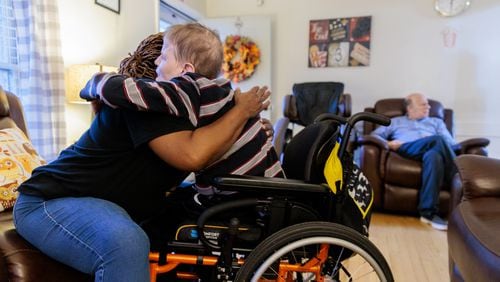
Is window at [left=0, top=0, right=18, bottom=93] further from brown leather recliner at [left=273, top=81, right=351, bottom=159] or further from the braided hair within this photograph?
brown leather recliner at [left=273, top=81, right=351, bottom=159]

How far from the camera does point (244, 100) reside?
3.01 feet

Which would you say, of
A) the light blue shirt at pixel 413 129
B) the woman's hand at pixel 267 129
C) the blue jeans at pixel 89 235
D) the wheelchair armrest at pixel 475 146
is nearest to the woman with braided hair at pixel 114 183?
the blue jeans at pixel 89 235

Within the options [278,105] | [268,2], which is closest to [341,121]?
[278,105]

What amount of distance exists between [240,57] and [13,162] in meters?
2.92

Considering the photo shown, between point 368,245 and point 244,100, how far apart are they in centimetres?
49

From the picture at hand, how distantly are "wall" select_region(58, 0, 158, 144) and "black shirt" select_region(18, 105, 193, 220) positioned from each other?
1.68 metres

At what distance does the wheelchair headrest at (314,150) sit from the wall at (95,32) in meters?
1.93

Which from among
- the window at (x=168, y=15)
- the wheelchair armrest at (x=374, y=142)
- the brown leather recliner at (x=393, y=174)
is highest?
the window at (x=168, y=15)

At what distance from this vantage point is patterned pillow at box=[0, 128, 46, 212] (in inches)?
46.8

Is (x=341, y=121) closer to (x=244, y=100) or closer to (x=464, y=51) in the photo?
(x=244, y=100)

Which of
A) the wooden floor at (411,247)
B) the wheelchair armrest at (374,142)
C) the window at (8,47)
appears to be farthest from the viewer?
the wheelchair armrest at (374,142)

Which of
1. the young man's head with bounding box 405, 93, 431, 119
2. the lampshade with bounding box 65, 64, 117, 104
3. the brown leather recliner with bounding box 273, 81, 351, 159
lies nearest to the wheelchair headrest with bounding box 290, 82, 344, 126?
the brown leather recliner with bounding box 273, 81, 351, 159

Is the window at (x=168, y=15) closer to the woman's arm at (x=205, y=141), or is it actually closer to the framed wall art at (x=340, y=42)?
the framed wall art at (x=340, y=42)

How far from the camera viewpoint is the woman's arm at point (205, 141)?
812mm
